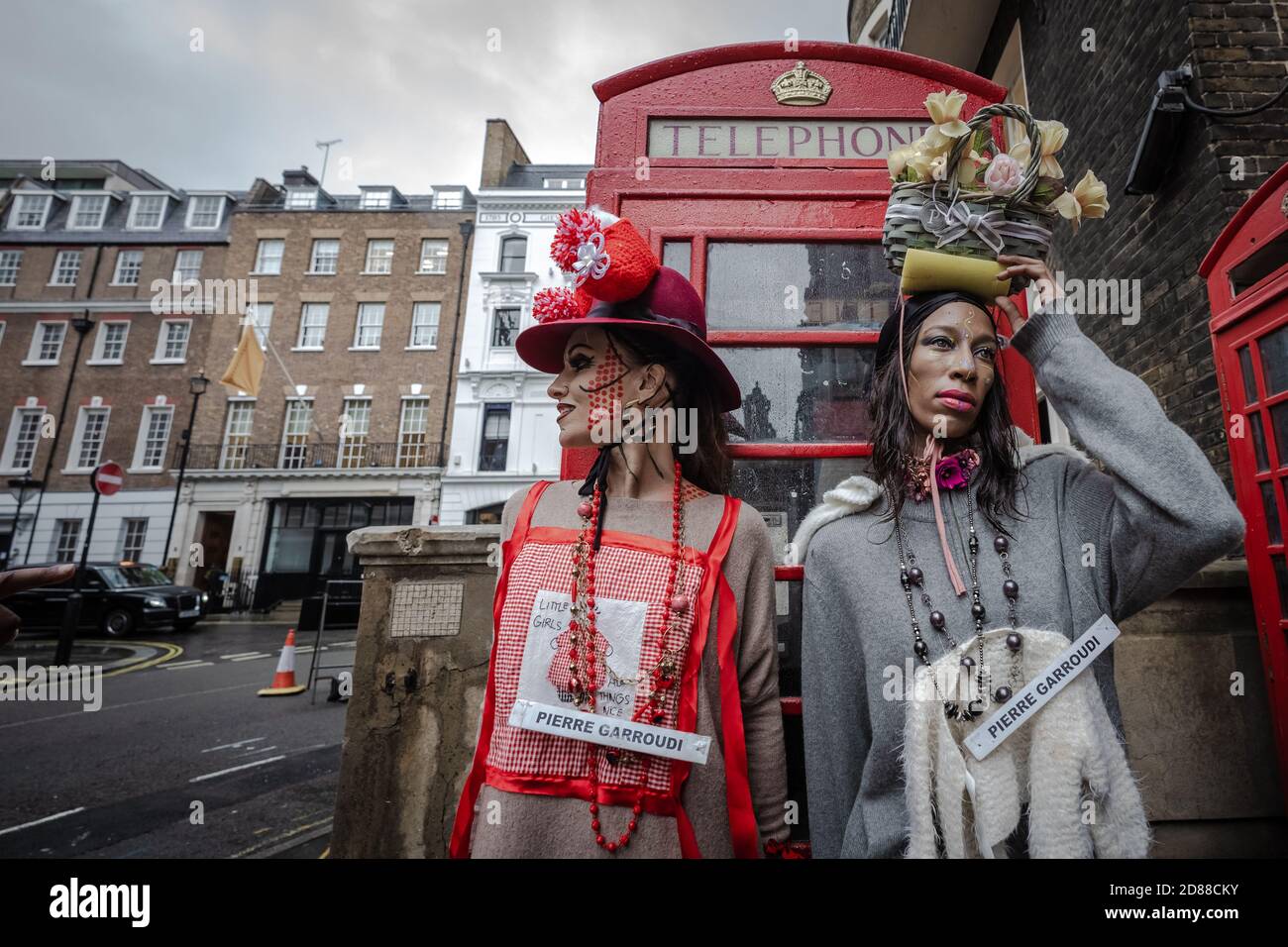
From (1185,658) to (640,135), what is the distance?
280 centimetres

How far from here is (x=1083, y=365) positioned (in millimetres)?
1386

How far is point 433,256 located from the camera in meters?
22.9

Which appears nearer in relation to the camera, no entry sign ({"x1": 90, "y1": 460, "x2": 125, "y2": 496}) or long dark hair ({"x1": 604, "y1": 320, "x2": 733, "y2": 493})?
long dark hair ({"x1": 604, "y1": 320, "x2": 733, "y2": 493})

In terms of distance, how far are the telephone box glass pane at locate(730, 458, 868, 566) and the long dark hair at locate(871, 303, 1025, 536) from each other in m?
0.47

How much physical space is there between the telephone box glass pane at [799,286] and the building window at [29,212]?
1337 inches

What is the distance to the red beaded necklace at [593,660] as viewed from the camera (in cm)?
146

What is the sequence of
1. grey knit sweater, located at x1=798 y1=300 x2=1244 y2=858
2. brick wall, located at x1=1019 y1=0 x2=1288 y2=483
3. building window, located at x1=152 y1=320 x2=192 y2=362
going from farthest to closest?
building window, located at x1=152 y1=320 x2=192 y2=362
brick wall, located at x1=1019 y1=0 x2=1288 y2=483
grey knit sweater, located at x1=798 y1=300 x2=1244 y2=858

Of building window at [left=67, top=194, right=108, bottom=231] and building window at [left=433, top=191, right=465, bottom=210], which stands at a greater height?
building window at [left=433, top=191, right=465, bottom=210]

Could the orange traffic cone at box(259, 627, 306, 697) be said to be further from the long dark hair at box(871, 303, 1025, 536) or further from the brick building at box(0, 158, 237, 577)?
the brick building at box(0, 158, 237, 577)

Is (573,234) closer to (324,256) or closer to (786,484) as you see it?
(786,484)

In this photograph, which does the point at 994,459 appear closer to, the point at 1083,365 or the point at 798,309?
the point at 1083,365

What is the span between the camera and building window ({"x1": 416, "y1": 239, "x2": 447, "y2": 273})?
898 inches

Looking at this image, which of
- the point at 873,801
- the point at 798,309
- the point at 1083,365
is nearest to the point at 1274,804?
the point at 873,801

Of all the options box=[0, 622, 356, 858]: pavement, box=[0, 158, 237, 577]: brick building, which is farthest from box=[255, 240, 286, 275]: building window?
box=[0, 622, 356, 858]: pavement
